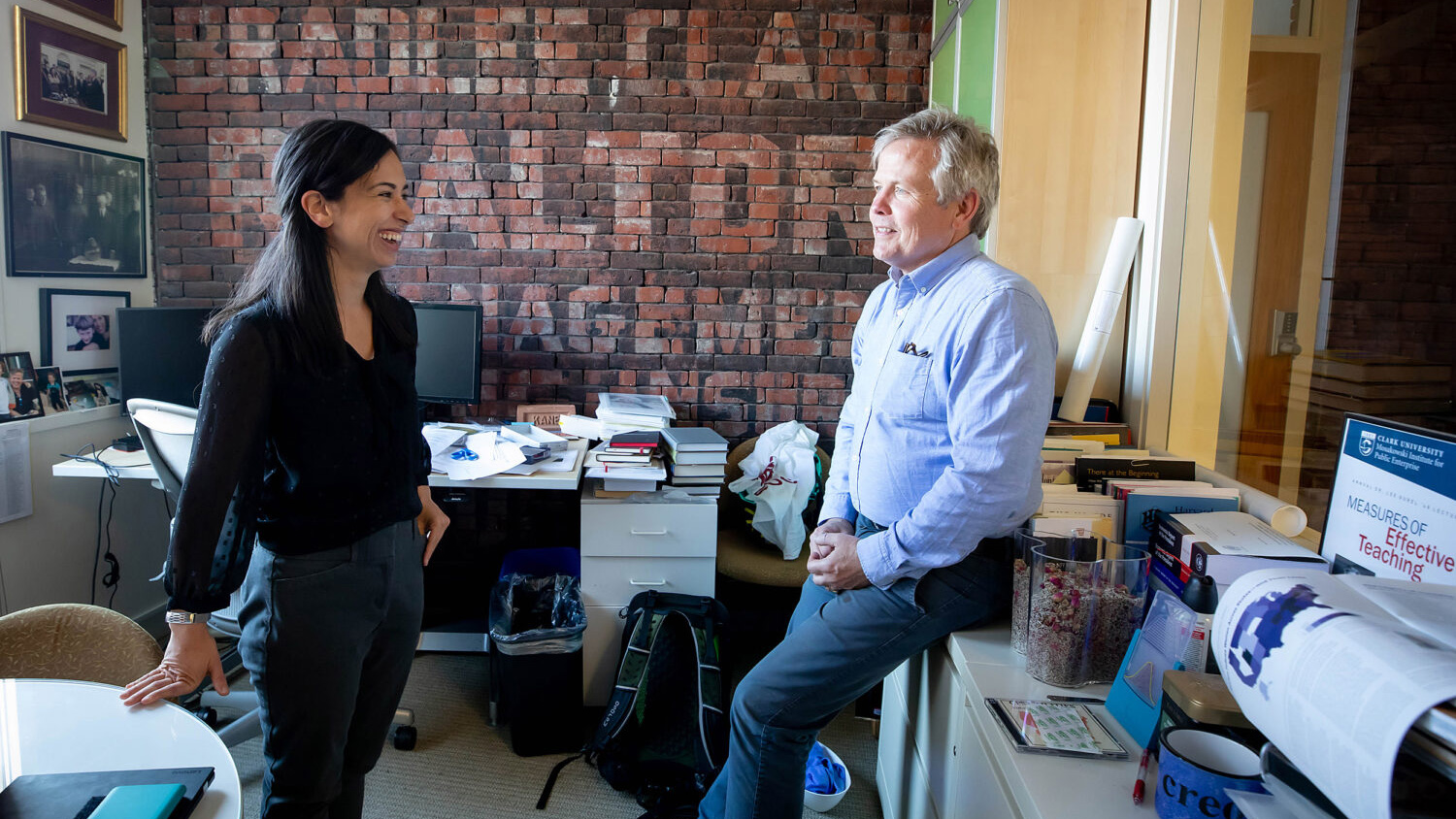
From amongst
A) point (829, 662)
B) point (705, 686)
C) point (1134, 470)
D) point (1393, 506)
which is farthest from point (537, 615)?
point (1393, 506)

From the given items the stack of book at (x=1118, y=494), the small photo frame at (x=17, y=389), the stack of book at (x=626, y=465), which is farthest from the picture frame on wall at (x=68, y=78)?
the stack of book at (x=1118, y=494)

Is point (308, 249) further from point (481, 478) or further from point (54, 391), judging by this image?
point (54, 391)

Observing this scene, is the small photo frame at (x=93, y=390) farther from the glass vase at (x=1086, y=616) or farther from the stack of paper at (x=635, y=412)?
the glass vase at (x=1086, y=616)

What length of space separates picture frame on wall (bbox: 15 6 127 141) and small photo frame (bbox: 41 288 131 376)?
0.60 m

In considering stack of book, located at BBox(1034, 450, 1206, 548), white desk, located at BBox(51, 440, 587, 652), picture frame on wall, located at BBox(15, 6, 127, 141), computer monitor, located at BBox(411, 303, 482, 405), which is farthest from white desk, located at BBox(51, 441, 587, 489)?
stack of book, located at BBox(1034, 450, 1206, 548)

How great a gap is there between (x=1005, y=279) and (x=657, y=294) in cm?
205

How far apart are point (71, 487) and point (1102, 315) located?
11.2ft

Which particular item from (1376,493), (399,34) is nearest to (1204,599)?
(1376,493)

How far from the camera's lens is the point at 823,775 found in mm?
2291

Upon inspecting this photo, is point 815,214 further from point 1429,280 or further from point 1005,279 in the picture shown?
point 1429,280

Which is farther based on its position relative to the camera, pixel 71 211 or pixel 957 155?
pixel 71 211

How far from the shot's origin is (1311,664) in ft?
1.98

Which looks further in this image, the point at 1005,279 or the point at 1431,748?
the point at 1005,279

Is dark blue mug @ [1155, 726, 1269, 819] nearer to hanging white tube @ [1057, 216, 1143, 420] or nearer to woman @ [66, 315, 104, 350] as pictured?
hanging white tube @ [1057, 216, 1143, 420]
